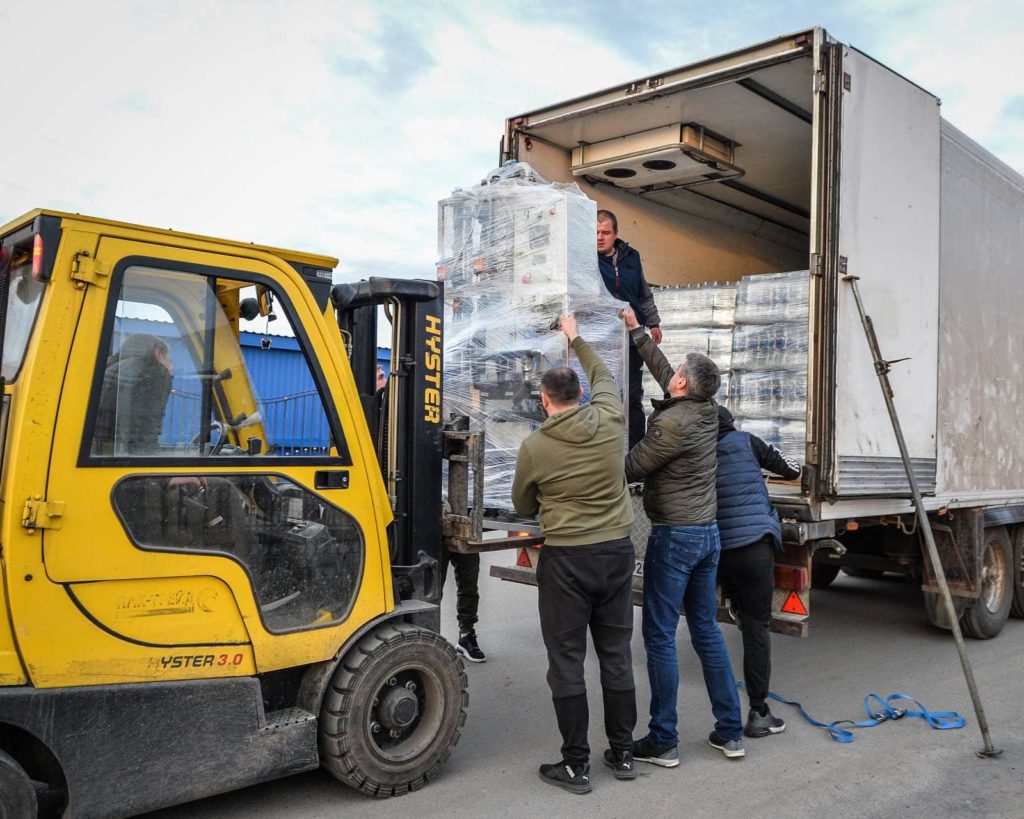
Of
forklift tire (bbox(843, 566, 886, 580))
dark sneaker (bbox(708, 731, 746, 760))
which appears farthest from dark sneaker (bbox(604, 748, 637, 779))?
forklift tire (bbox(843, 566, 886, 580))

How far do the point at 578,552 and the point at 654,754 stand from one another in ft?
3.82

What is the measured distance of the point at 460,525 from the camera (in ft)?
13.9

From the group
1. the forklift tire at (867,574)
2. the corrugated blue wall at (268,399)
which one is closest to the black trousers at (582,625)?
the corrugated blue wall at (268,399)

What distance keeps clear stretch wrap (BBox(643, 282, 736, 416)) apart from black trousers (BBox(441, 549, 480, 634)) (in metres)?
1.52

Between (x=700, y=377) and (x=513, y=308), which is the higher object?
(x=513, y=308)

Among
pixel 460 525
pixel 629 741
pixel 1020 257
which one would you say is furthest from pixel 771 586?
pixel 1020 257

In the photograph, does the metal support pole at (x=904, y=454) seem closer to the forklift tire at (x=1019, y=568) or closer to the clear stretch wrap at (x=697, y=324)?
the clear stretch wrap at (x=697, y=324)

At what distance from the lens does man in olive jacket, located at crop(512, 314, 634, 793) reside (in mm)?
3844

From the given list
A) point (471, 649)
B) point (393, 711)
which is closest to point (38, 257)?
point (393, 711)

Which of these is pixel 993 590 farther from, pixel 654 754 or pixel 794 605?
pixel 654 754

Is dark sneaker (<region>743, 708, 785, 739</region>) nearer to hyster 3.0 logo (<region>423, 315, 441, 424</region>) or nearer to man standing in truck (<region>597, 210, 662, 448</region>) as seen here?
man standing in truck (<region>597, 210, 662, 448</region>)

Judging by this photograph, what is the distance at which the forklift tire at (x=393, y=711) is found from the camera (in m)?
3.55

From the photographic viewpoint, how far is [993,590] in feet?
23.6

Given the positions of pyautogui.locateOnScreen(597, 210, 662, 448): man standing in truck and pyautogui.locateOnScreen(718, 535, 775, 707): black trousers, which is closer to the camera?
pyautogui.locateOnScreen(718, 535, 775, 707): black trousers
